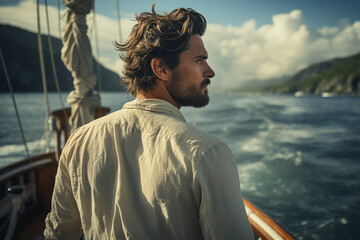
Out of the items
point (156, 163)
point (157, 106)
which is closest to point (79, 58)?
point (157, 106)

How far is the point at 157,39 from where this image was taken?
69cm

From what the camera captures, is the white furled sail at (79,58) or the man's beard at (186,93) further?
the white furled sail at (79,58)

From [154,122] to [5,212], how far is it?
108 inches

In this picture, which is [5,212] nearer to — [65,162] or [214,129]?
[65,162]

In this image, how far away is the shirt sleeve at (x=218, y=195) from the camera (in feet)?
1.53

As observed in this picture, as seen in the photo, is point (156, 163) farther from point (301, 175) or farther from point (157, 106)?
point (301, 175)

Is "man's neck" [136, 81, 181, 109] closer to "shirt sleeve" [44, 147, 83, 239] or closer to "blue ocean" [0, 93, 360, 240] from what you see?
"shirt sleeve" [44, 147, 83, 239]

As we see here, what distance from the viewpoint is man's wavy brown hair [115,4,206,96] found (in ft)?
2.21

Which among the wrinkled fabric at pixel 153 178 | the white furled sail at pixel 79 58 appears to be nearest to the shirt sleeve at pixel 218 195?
the wrinkled fabric at pixel 153 178

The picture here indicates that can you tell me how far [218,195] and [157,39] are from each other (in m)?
0.48

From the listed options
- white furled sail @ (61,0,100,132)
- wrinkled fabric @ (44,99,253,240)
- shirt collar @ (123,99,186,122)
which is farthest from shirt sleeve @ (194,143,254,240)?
white furled sail @ (61,0,100,132)

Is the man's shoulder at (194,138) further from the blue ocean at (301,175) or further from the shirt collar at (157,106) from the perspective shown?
the blue ocean at (301,175)

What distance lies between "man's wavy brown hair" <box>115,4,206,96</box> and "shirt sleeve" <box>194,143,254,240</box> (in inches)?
12.8

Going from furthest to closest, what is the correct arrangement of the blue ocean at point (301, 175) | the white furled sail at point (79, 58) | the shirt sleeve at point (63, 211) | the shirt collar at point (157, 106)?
the blue ocean at point (301, 175) < the white furled sail at point (79, 58) < the shirt sleeve at point (63, 211) < the shirt collar at point (157, 106)
